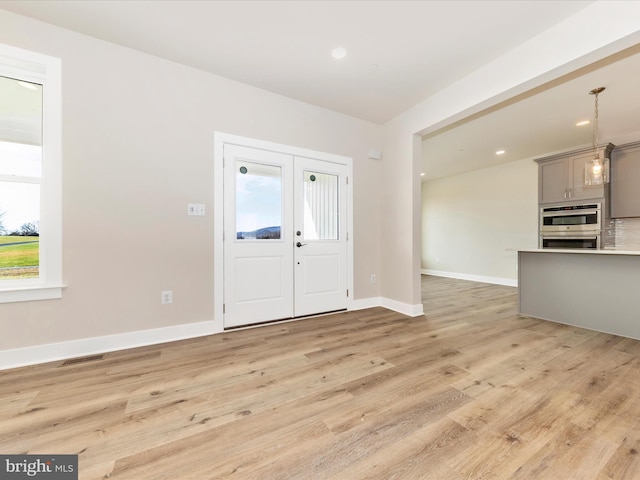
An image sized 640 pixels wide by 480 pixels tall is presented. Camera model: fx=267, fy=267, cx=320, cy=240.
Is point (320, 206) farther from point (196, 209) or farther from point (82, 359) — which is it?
point (82, 359)

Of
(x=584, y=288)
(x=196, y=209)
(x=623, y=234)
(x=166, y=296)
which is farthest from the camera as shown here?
(x=623, y=234)

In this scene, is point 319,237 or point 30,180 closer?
point 30,180

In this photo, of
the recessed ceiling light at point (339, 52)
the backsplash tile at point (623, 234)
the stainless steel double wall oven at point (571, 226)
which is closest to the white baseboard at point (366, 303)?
the recessed ceiling light at point (339, 52)

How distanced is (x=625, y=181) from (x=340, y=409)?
19.7 feet

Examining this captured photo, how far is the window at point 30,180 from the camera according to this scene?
2221 mm

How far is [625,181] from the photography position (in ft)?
14.5

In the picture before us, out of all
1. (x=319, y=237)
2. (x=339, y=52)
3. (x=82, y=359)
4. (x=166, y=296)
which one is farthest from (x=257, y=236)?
(x=339, y=52)

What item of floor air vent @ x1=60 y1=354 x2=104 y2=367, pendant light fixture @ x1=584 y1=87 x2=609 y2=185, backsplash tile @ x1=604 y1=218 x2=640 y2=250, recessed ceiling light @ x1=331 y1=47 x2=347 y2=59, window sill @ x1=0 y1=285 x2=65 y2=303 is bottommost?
floor air vent @ x1=60 y1=354 x2=104 y2=367

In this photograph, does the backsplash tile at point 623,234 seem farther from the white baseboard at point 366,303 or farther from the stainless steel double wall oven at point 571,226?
the white baseboard at point 366,303

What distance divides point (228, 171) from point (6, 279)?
2087 mm

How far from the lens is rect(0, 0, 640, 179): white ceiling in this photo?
208 centimetres

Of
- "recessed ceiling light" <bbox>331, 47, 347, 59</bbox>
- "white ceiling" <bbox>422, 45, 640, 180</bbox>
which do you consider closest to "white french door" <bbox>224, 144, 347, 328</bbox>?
"recessed ceiling light" <bbox>331, 47, 347, 59</bbox>

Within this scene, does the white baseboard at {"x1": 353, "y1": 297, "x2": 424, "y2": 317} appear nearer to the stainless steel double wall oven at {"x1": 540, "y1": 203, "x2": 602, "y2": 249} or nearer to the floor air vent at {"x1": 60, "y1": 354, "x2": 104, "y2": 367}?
the floor air vent at {"x1": 60, "y1": 354, "x2": 104, "y2": 367}

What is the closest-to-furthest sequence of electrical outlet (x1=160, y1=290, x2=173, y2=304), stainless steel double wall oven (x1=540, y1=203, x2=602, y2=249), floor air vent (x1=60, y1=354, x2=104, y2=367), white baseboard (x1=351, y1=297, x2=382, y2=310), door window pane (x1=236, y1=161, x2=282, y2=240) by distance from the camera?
1. floor air vent (x1=60, y1=354, x2=104, y2=367)
2. electrical outlet (x1=160, y1=290, x2=173, y2=304)
3. door window pane (x1=236, y1=161, x2=282, y2=240)
4. white baseboard (x1=351, y1=297, x2=382, y2=310)
5. stainless steel double wall oven (x1=540, y1=203, x2=602, y2=249)
